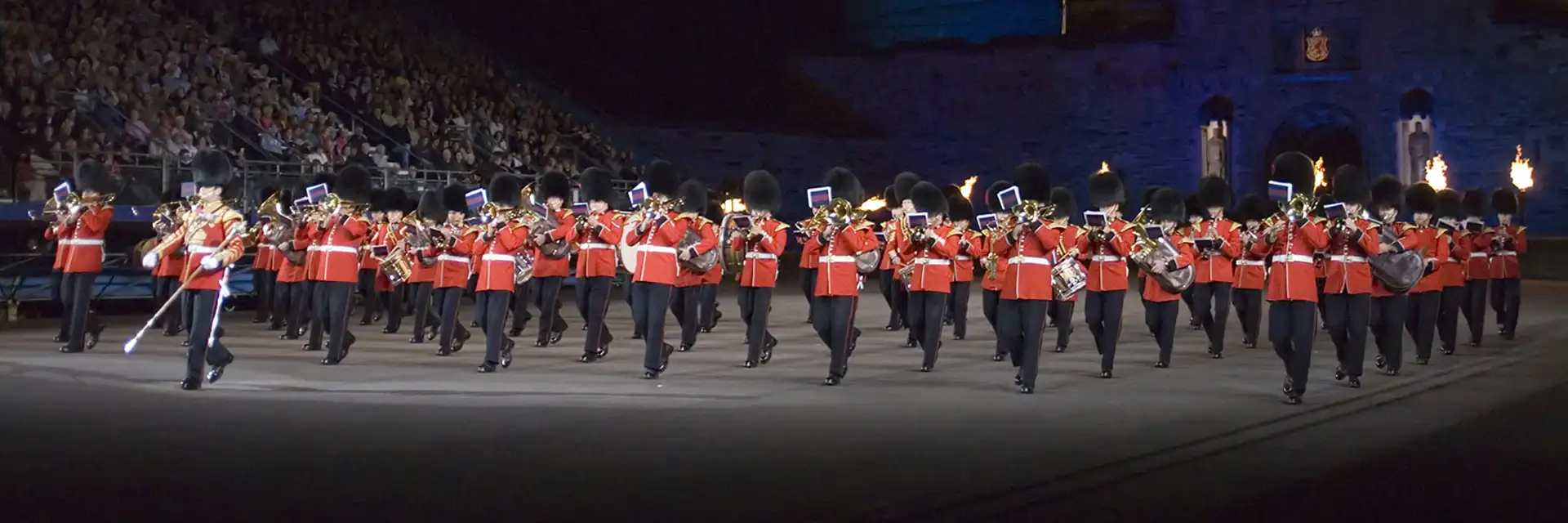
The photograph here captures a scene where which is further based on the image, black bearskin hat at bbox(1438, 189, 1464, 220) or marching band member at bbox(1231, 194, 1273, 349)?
black bearskin hat at bbox(1438, 189, 1464, 220)

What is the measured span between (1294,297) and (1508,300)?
618 cm

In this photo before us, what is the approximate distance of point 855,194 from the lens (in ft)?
39.6

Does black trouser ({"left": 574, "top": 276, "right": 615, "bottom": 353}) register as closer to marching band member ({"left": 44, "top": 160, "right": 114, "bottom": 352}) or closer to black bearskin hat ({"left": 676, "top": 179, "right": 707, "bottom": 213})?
black bearskin hat ({"left": 676, "top": 179, "right": 707, "bottom": 213})

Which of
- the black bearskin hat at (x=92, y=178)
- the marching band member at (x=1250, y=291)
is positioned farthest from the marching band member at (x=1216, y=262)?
the black bearskin hat at (x=92, y=178)

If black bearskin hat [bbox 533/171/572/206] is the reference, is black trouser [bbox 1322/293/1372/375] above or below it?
below

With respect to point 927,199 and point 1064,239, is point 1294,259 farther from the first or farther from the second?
point 927,199

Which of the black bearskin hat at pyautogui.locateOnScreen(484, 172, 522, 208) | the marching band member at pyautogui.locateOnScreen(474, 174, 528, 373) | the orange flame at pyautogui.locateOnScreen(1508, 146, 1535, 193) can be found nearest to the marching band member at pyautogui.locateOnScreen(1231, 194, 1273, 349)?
the marching band member at pyautogui.locateOnScreen(474, 174, 528, 373)

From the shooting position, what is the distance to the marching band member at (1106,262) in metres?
10.4

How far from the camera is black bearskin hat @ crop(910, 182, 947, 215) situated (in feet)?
41.8

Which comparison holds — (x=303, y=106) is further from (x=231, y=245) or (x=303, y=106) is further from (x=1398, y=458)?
(x=1398, y=458)

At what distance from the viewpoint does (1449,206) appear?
13594 millimetres

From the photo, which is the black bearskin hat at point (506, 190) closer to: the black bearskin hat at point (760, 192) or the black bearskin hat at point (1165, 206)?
the black bearskin hat at point (760, 192)

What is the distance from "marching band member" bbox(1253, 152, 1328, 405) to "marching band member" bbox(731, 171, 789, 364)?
3473mm

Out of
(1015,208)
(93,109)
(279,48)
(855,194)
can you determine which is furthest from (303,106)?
(1015,208)
